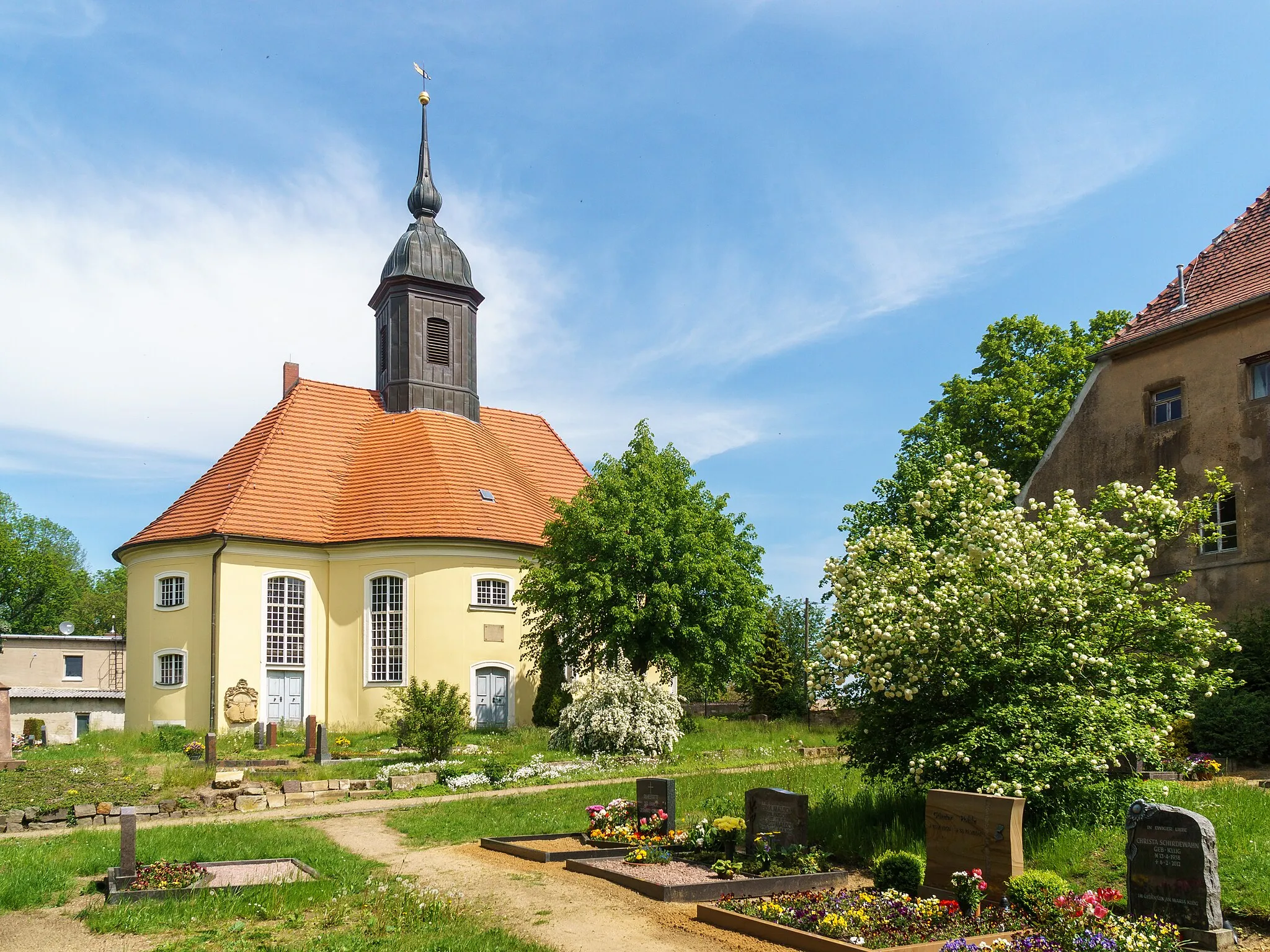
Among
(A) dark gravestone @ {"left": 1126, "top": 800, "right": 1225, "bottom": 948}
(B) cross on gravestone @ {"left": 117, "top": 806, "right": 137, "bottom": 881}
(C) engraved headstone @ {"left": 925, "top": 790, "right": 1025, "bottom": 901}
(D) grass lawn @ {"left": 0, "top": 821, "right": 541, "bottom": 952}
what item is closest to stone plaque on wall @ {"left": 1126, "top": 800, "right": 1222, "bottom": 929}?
(A) dark gravestone @ {"left": 1126, "top": 800, "right": 1225, "bottom": 948}

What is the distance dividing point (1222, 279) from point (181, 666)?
29129 mm

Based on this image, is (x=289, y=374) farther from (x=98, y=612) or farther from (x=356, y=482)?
(x=98, y=612)

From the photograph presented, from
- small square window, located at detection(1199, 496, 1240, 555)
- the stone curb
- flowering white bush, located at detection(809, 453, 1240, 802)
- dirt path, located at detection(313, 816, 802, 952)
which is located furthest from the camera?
small square window, located at detection(1199, 496, 1240, 555)

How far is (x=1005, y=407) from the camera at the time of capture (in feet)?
111

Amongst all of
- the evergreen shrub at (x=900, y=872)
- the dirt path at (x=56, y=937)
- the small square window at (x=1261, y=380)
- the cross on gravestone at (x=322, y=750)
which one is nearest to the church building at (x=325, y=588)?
the cross on gravestone at (x=322, y=750)

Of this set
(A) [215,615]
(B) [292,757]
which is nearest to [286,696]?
(A) [215,615]

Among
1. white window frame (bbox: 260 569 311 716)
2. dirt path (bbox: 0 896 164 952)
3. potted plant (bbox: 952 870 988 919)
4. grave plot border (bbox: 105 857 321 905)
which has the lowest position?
dirt path (bbox: 0 896 164 952)

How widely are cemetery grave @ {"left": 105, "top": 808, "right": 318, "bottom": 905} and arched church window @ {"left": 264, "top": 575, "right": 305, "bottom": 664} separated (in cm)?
2079

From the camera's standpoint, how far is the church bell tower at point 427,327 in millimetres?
38094

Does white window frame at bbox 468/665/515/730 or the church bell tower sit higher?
the church bell tower

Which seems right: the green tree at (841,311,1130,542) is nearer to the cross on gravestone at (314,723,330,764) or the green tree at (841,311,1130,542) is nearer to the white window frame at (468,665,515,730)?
the white window frame at (468,665,515,730)

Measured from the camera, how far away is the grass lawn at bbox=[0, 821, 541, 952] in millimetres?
9156

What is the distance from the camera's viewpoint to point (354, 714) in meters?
32.4

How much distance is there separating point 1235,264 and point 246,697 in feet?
Answer: 90.8
